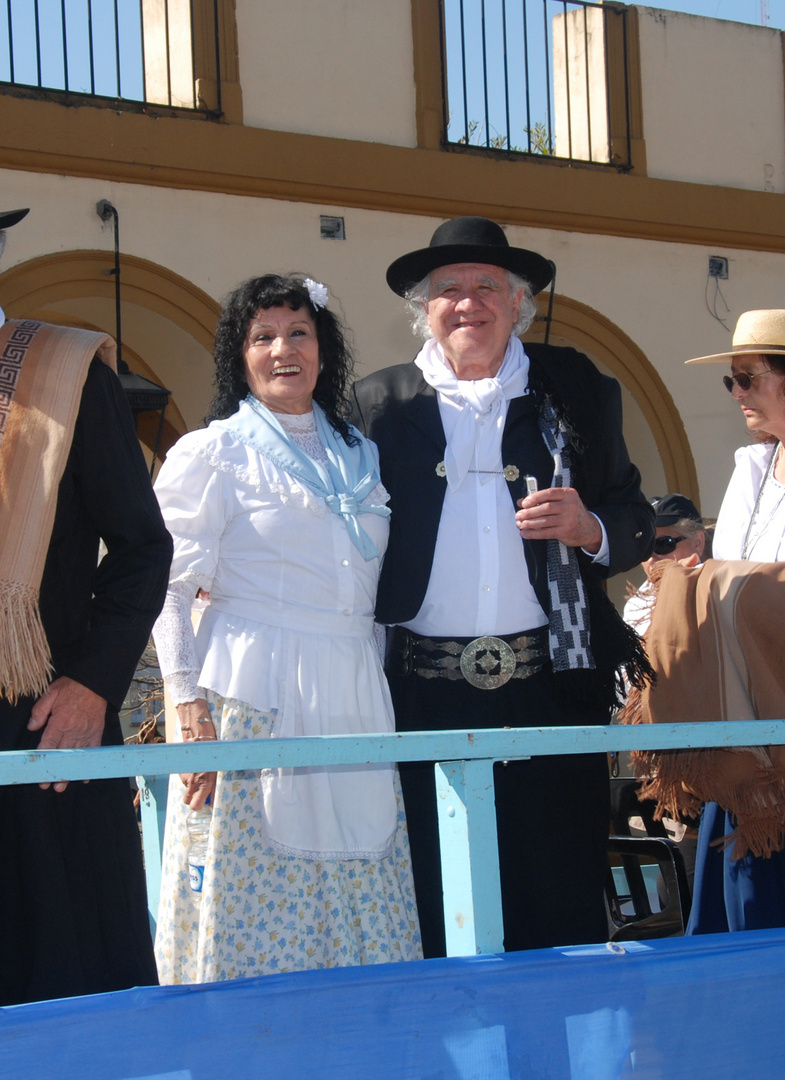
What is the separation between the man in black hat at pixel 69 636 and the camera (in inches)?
72.8

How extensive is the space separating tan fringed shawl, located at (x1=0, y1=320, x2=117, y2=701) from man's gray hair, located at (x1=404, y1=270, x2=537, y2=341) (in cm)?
107

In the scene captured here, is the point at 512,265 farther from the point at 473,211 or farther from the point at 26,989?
the point at 473,211

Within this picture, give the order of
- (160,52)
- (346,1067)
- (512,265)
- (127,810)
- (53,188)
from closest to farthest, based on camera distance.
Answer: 1. (346,1067)
2. (127,810)
3. (512,265)
4. (53,188)
5. (160,52)

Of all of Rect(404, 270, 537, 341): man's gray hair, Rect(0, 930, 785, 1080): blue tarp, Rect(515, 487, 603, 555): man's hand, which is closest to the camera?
Rect(0, 930, 785, 1080): blue tarp

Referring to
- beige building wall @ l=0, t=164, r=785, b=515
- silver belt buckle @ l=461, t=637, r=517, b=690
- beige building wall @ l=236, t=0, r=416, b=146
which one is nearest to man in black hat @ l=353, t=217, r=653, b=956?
silver belt buckle @ l=461, t=637, r=517, b=690

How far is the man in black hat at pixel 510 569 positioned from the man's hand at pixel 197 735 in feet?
1.44

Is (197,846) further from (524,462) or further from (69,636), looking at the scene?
(524,462)

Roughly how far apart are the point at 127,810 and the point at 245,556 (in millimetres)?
686

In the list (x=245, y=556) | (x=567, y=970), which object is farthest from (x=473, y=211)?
(x=567, y=970)

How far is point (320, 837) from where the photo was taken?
2.42 m

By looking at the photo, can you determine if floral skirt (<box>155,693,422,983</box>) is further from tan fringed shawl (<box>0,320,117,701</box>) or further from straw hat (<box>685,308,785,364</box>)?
straw hat (<box>685,308,785,364</box>)

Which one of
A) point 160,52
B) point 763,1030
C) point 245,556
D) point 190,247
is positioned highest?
point 160,52

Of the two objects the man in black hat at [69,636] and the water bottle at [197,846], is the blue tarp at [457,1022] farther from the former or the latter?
the water bottle at [197,846]

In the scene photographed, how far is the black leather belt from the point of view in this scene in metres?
2.57
